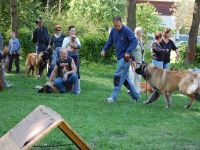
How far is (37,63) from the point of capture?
654 inches

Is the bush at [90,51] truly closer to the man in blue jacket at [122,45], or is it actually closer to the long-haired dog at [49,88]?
the long-haired dog at [49,88]

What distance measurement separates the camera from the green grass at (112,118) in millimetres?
7523

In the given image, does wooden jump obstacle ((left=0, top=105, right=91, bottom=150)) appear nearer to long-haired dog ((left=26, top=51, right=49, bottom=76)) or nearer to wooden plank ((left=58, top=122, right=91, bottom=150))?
wooden plank ((left=58, top=122, right=91, bottom=150))

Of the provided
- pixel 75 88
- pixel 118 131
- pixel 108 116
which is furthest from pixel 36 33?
pixel 118 131

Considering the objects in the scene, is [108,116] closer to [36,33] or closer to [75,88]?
[75,88]

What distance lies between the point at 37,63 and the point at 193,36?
10172 mm

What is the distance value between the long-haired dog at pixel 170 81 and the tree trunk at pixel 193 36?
42.6 feet

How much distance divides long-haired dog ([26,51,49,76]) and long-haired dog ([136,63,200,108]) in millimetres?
5820

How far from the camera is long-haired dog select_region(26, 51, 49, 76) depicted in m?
16.5

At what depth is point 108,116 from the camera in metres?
9.69

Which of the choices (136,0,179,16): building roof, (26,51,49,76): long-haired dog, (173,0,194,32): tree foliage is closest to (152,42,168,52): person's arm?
(26,51,49,76): long-haired dog

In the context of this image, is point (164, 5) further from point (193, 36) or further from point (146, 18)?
point (193, 36)

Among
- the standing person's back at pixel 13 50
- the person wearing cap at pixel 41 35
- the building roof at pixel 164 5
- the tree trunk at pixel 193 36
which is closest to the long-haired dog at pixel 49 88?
the person wearing cap at pixel 41 35

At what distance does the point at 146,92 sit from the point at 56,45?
11.9ft
